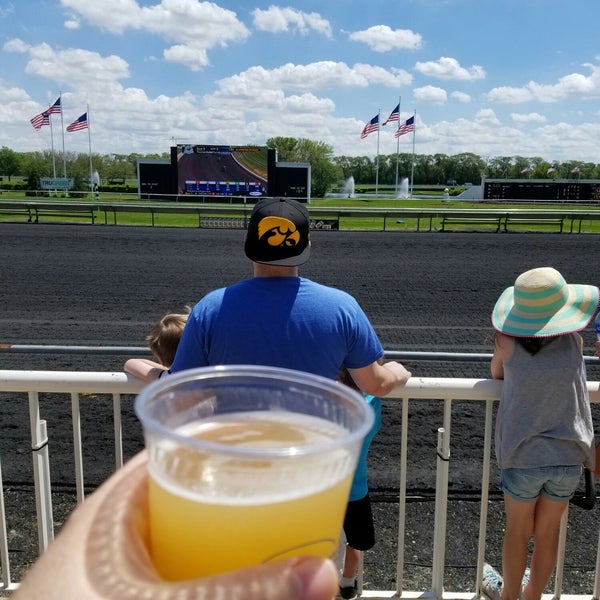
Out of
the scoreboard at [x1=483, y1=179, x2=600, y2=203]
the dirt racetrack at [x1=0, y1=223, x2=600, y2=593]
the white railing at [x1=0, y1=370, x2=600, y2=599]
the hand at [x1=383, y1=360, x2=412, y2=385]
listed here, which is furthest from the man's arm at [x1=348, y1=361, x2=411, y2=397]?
the scoreboard at [x1=483, y1=179, x2=600, y2=203]

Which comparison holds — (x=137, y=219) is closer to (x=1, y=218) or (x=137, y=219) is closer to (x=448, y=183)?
(x=1, y=218)

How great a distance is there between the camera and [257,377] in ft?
3.37

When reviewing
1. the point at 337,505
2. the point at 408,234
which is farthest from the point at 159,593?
the point at 408,234

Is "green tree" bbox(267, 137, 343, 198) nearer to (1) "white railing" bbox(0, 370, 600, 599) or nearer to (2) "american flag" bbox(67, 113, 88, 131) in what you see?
(2) "american flag" bbox(67, 113, 88, 131)

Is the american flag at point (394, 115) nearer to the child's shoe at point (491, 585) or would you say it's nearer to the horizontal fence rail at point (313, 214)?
the horizontal fence rail at point (313, 214)

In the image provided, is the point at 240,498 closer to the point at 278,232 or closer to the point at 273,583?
the point at 273,583

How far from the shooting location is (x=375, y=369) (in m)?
2.36

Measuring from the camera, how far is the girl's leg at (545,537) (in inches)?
105

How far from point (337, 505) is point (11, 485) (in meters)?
4.74

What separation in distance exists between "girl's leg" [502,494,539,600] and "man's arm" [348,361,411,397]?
0.83m

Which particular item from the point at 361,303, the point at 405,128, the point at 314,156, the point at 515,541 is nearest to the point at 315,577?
the point at 515,541

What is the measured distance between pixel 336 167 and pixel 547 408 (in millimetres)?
113633

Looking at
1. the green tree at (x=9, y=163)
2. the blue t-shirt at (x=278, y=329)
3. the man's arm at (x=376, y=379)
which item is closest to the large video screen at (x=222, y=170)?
the man's arm at (x=376, y=379)

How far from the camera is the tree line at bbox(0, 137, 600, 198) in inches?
3669
